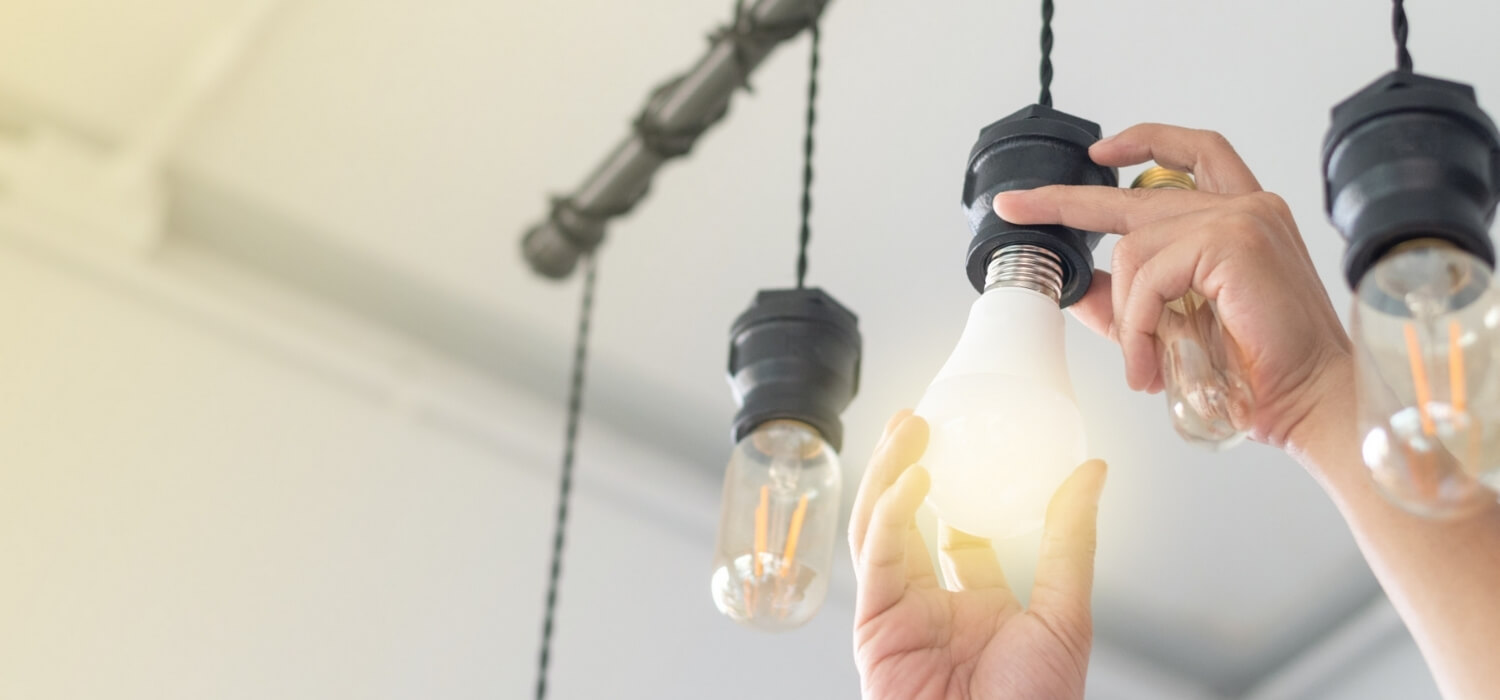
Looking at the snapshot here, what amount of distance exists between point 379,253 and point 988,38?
0.93m

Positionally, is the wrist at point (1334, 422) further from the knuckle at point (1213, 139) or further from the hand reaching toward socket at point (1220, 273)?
the knuckle at point (1213, 139)

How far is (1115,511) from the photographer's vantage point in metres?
2.23

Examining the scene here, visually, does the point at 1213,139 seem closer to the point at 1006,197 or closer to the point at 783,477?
the point at 1006,197

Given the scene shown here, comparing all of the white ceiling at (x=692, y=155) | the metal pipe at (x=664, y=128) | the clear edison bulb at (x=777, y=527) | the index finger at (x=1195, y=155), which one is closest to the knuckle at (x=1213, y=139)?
the index finger at (x=1195, y=155)

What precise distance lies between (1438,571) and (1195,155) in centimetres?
20

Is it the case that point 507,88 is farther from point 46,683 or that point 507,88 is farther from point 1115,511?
point 1115,511

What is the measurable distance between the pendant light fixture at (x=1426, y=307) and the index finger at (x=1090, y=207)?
13 centimetres

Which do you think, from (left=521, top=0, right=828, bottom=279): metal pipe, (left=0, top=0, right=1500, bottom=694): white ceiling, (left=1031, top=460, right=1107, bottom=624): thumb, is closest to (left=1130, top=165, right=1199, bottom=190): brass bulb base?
(left=1031, top=460, right=1107, bottom=624): thumb

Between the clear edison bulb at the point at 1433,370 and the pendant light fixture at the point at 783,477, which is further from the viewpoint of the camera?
the pendant light fixture at the point at 783,477

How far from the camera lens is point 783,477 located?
0.60 meters

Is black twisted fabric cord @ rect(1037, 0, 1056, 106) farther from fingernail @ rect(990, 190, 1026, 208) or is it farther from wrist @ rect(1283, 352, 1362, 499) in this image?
wrist @ rect(1283, 352, 1362, 499)

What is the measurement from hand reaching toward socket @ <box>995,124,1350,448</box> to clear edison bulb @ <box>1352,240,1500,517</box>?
12 cm

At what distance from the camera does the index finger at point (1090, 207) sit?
51 cm

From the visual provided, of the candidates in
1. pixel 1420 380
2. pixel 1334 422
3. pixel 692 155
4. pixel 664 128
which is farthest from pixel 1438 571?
pixel 692 155
